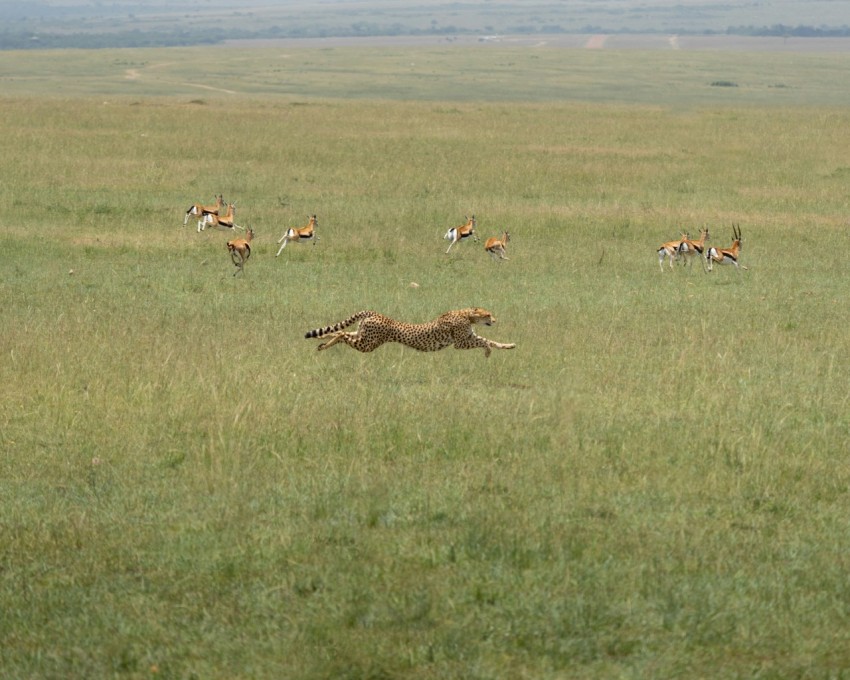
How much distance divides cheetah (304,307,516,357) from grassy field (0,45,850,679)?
15 centimetres

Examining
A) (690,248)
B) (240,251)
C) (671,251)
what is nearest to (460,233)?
(671,251)

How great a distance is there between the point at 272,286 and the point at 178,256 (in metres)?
2.86

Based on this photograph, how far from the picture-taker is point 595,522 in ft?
24.3

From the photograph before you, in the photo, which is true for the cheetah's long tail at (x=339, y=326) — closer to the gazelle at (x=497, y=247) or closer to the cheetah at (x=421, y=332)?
the cheetah at (x=421, y=332)

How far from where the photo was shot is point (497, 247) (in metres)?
18.2

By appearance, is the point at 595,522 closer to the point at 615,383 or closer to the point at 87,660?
the point at 87,660

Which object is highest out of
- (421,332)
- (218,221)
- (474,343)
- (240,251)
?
(421,332)

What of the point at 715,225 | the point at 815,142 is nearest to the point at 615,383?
the point at 715,225

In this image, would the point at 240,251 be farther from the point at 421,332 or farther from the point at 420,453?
the point at 420,453

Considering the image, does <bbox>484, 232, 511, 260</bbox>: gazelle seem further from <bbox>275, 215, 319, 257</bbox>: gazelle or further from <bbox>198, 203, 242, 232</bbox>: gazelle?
<bbox>198, 203, 242, 232</bbox>: gazelle

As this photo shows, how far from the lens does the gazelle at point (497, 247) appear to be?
18.2m

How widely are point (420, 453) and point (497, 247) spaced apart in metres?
9.73

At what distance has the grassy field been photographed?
20.0 feet

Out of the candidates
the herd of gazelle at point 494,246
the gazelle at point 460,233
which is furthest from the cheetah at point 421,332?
the gazelle at point 460,233
